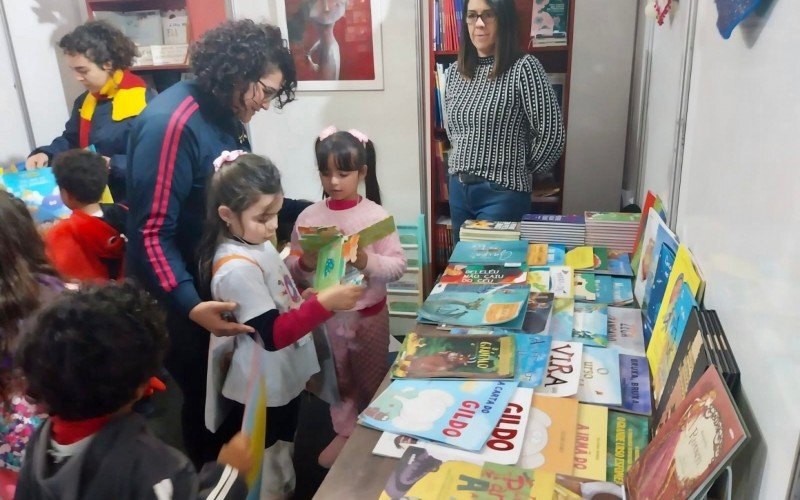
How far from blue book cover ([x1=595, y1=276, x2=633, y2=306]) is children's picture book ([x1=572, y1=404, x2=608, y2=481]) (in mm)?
537

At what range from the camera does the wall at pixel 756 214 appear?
72 centimetres

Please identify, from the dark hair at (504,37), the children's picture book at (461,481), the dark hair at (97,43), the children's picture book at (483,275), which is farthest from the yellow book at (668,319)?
the dark hair at (97,43)

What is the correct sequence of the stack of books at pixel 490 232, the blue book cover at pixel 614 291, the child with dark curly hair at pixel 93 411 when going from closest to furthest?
the child with dark curly hair at pixel 93 411 → the blue book cover at pixel 614 291 → the stack of books at pixel 490 232

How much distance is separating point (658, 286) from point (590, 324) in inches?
7.2

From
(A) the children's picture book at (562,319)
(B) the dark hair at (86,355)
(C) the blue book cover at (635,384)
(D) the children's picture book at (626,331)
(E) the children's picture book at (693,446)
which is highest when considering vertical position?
(B) the dark hair at (86,355)

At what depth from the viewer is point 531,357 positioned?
4.29 feet

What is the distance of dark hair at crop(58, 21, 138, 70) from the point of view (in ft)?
8.10

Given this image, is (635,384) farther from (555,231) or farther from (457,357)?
(555,231)

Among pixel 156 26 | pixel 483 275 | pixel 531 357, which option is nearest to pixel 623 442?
pixel 531 357

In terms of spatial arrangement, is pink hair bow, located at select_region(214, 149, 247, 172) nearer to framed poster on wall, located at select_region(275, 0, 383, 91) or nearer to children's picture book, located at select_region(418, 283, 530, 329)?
children's picture book, located at select_region(418, 283, 530, 329)

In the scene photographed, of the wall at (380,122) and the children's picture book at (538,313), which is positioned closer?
the children's picture book at (538,313)

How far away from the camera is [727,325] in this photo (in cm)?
99

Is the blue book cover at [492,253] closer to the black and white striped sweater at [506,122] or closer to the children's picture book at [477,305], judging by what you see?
the children's picture book at [477,305]

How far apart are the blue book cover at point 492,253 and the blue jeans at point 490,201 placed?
37 centimetres
